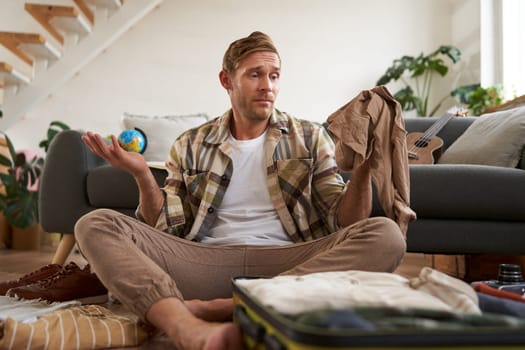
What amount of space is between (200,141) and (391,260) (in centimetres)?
68

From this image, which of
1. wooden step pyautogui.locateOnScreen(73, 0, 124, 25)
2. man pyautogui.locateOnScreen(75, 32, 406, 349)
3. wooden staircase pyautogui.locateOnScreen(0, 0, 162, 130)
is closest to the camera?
man pyautogui.locateOnScreen(75, 32, 406, 349)

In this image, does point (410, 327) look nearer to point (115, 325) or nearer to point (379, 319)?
point (379, 319)

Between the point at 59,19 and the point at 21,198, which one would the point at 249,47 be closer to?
the point at 21,198

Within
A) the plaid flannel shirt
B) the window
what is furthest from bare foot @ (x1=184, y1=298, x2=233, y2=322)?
the window

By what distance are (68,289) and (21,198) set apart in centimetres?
228

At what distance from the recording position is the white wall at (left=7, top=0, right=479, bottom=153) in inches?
204

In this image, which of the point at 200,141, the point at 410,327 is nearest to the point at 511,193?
the point at 200,141

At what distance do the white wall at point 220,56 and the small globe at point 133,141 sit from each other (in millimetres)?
2019

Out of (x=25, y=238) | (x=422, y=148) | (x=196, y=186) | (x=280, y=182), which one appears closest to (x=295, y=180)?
(x=280, y=182)

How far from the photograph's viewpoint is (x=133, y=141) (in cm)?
314

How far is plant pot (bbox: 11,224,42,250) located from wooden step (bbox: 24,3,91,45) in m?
1.50

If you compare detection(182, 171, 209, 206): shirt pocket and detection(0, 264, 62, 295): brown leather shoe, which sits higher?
detection(182, 171, 209, 206): shirt pocket

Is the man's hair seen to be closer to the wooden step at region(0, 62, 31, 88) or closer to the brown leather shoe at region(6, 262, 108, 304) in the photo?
the brown leather shoe at region(6, 262, 108, 304)

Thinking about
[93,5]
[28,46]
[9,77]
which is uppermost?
[93,5]
